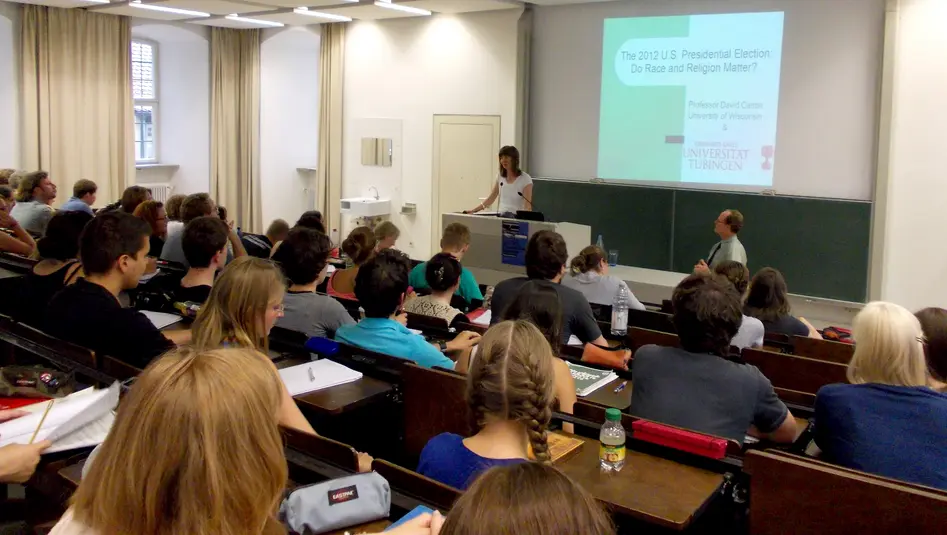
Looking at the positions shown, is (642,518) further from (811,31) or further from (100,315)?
(811,31)

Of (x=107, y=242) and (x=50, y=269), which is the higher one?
(x=107, y=242)

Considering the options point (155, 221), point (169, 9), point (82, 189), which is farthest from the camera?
point (169, 9)

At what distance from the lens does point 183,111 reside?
39.1 feet

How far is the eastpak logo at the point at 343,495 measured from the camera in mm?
1996

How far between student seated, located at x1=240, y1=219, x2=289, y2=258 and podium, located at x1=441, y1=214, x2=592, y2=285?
63.8 inches

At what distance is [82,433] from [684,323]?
1.94 meters

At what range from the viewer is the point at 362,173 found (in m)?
11.0

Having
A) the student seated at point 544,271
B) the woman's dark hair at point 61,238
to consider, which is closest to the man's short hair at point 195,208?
the woman's dark hair at point 61,238

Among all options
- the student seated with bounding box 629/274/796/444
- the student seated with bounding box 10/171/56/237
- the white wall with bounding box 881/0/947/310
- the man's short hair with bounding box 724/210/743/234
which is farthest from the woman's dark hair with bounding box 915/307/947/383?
the student seated with bounding box 10/171/56/237

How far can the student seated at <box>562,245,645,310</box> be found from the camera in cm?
481

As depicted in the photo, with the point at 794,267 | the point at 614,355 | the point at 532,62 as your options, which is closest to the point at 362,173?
the point at 532,62

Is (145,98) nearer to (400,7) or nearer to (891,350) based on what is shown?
(400,7)

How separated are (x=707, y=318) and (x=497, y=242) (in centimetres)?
430

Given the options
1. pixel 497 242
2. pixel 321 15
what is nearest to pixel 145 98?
pixel 321 15
